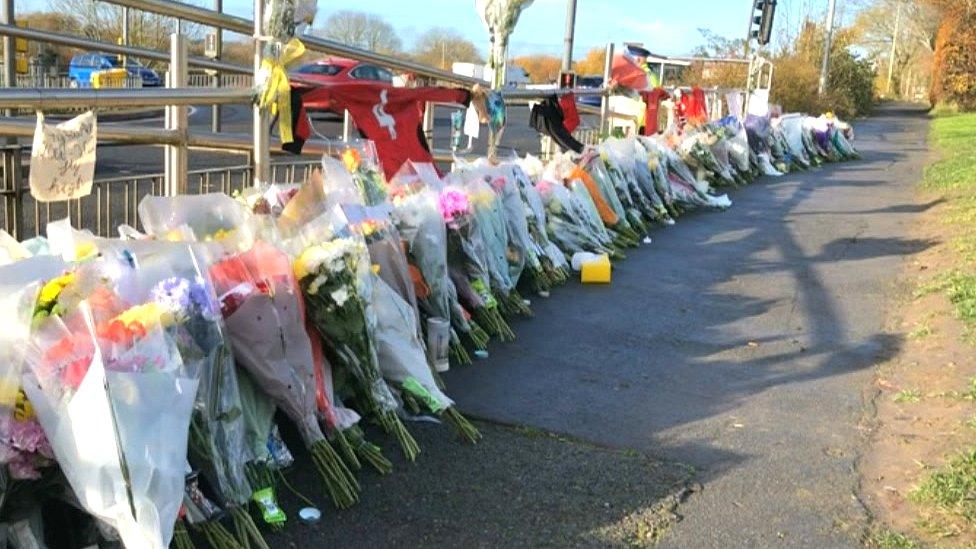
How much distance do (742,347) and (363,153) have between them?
107 inches

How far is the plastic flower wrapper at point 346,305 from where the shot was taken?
3893 mm

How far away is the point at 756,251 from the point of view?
31.5 feet

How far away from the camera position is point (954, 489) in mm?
3910

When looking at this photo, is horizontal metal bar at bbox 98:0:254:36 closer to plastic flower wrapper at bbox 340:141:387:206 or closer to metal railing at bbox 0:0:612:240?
metal railing at bbox 0:0:612:240

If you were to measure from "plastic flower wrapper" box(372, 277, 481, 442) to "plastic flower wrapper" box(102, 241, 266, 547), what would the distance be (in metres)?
1.09

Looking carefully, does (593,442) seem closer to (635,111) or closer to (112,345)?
(112,345)

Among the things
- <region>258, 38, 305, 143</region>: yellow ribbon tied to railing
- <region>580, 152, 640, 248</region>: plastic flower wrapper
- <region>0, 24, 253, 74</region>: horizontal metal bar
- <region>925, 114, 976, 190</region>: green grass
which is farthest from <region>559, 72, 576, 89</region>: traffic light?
<region>925, 114, 976, 190</region>: green grass

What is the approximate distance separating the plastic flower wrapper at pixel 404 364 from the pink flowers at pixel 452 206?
1.29 meters

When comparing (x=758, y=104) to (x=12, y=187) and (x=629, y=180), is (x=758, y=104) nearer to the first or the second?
(x=629, y=180)

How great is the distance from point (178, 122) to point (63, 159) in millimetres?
1419

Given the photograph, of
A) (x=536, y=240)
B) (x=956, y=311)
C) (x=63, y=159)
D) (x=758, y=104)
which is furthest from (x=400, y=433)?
(x=758, y=104)

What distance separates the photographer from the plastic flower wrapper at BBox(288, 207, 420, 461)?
153 inches

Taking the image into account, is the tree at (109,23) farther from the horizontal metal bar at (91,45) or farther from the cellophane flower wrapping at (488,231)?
the cellophane flower wrapping at (488,231)

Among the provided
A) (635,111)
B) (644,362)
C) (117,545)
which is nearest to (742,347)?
(644,362)
